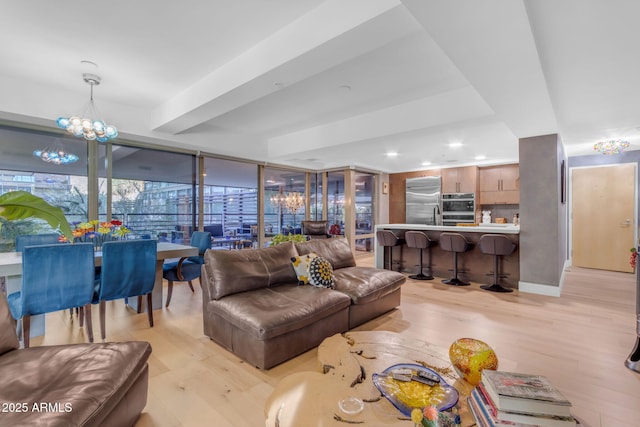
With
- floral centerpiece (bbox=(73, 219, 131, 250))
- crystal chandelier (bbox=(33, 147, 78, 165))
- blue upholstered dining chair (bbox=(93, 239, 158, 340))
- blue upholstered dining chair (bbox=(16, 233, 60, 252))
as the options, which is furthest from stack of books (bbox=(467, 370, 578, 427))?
crystal chandelier (bbox=(33, 147, 78, 165))

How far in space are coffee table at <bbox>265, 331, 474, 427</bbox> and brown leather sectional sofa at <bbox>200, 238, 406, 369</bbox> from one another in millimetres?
537

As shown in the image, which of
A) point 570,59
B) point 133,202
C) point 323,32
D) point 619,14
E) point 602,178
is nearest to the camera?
point 619,14

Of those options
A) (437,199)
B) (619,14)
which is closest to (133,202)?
(619,14)

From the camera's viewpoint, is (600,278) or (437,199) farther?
(437,199)

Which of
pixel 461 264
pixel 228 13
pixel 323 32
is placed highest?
pixel 228 13

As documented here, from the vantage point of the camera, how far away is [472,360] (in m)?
1.46

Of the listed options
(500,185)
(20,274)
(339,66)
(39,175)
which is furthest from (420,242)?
(39,175)

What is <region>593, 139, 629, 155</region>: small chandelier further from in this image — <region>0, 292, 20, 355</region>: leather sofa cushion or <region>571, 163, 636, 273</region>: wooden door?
<region>0, 292, 20, 355</region>: leather sofa cushion

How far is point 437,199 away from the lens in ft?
25.9

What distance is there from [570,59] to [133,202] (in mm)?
5875

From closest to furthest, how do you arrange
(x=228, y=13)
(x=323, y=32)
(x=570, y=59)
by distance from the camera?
(x=323, y=32) → (x=228, y=13) → (x=570, y=59)

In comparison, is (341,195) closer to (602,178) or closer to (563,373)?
(602,178)

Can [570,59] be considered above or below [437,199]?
above

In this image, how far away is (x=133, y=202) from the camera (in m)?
4.91
